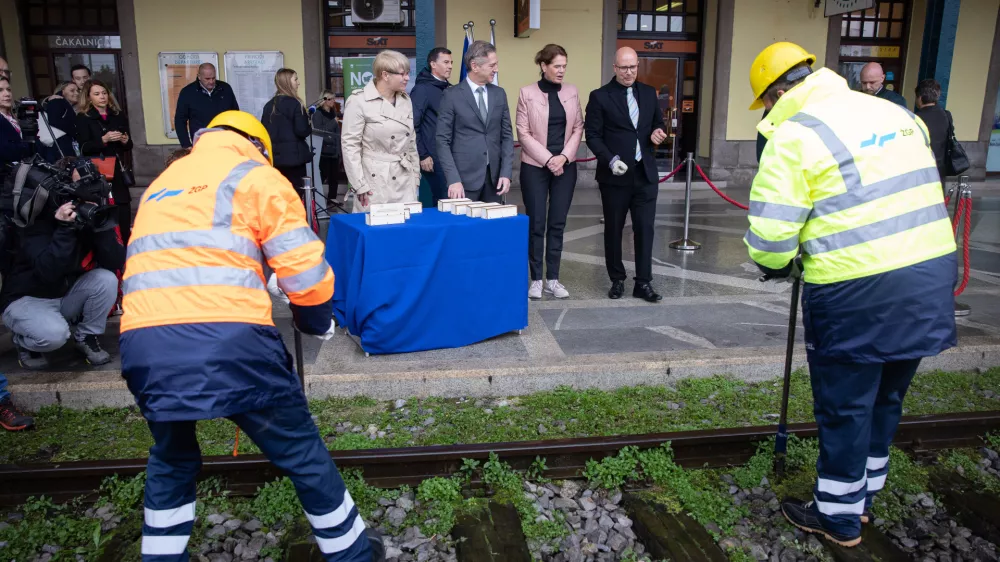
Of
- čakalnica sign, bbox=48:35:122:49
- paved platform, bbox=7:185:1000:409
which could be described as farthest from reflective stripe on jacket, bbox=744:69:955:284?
čakalnica sign, bbox=48:35:122:49

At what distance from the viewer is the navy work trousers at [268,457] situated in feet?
8.29

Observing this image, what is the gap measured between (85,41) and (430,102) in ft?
30.4

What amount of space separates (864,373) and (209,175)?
251cm

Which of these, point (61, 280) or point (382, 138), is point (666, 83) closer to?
point (382, 138)

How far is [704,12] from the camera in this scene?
14.2 meters

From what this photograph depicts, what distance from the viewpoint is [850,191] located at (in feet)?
8.77

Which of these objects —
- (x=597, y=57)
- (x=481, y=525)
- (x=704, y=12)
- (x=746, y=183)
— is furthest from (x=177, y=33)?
(x=481, y=525)

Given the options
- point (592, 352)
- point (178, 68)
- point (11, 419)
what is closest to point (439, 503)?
point (592, 352)

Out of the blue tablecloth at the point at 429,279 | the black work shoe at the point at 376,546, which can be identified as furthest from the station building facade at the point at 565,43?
the black work shoe at the point at 376,546

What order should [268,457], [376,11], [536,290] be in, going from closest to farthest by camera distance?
[268,457] < [536,290] < [376,11]

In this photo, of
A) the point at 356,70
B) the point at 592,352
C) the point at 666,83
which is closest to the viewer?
the point at 592,352

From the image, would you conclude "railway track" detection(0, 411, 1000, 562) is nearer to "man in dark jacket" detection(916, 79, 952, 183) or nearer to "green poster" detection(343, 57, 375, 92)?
"man in dark jacket" detection(916, 79, 952, 183)

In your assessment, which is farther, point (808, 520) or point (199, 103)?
point (199, 103)

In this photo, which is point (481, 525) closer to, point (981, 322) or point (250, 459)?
point (250, 459)
